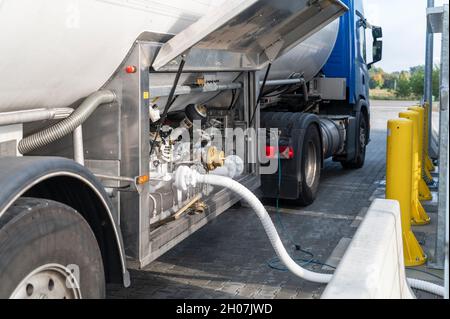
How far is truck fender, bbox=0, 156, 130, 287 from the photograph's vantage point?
8.65 feet

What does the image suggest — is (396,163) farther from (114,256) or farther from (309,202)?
(114,256)

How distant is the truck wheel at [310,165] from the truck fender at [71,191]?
4309mm

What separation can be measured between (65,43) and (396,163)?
12.1 ft

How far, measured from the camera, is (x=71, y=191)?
3.29 meters

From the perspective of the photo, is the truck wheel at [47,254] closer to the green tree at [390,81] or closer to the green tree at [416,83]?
the green tree at [416,83]

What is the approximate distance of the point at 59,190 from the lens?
3.26 meters

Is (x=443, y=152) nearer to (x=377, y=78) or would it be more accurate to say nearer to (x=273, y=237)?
(x=273, y=237)

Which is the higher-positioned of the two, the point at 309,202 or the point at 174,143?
the point at 174,143

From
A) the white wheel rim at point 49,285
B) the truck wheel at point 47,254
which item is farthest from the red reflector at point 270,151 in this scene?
the white wheel rim at point 49,285

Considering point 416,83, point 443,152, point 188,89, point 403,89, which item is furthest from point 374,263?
point 403,89

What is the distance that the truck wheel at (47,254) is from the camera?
2.54m

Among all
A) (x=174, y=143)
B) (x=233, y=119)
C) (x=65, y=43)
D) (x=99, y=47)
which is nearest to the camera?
(x=65, y=43)
